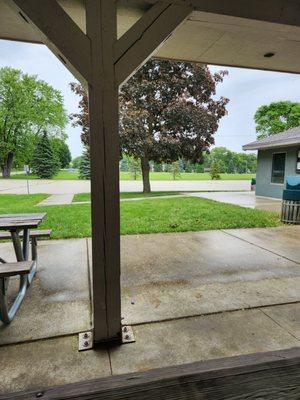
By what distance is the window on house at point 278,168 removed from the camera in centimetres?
1217

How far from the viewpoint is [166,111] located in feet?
47.2

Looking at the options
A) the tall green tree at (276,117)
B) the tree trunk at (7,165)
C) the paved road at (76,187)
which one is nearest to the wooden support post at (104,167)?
the paved road at (76,187)

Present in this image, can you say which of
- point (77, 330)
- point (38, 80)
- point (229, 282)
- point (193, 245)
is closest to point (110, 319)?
point (77, 330)

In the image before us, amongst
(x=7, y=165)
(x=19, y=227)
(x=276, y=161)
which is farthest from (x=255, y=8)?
(x=7, y=165)

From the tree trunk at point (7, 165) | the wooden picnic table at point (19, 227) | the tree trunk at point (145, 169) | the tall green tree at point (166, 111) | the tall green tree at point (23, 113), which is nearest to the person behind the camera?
the wooden picnic table at point (19, 227)

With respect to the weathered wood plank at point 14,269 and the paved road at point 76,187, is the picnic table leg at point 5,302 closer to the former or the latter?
the weathered wood plank at point 14,269

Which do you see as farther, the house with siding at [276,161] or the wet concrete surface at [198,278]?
the house with siding at [276,161]

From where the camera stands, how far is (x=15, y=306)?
281 centimetres

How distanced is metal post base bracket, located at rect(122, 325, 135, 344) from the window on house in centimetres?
1155

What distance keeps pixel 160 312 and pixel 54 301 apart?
1159 millimetres

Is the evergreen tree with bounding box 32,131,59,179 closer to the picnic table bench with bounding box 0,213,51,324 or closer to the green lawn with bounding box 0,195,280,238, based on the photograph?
the green lawn with bounding box 0,195,280,238

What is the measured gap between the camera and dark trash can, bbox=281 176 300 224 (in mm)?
7184

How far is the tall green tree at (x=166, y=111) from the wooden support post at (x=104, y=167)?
39.8 feet

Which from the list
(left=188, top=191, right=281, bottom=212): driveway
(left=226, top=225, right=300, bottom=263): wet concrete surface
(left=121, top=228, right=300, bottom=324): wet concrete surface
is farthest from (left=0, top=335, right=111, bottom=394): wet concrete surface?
(left=188, top=191, right=281, bottom=212): driveway
